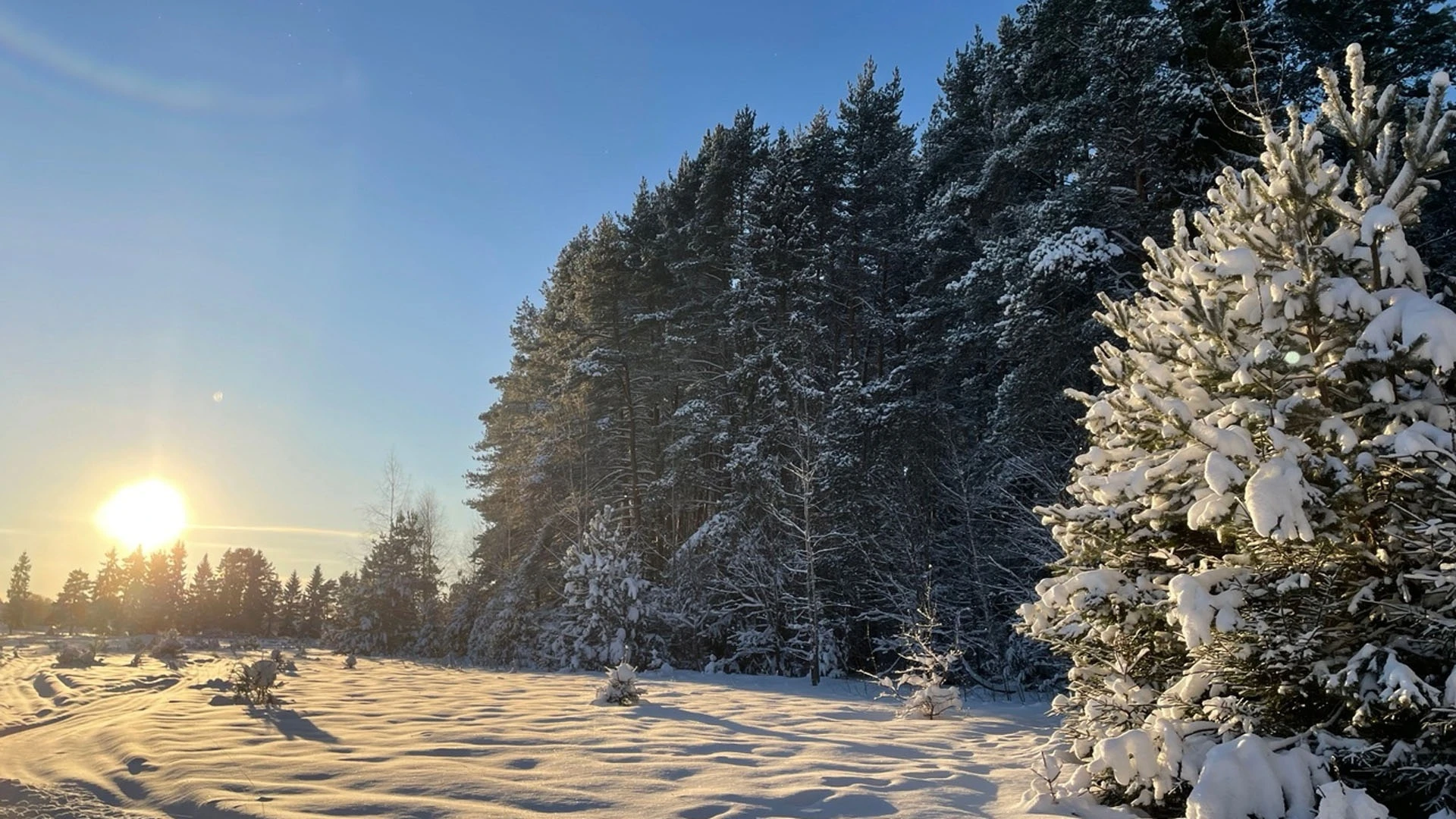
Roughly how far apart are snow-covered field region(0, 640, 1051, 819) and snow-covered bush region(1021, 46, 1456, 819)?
1318 millimetres

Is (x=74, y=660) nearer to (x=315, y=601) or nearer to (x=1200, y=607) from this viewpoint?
(x=1200, y=607)

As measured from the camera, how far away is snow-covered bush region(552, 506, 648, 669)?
21.2 metres

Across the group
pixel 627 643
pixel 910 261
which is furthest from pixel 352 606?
pixel 910 261

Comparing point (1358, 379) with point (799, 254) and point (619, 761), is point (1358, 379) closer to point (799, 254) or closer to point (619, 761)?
point (619, 761)

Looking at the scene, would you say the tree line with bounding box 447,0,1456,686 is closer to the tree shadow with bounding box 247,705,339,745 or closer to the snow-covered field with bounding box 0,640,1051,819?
the snow-covered field with bounding box 0,640,1051,819

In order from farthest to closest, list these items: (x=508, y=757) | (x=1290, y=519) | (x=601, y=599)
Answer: (x=601, y=599) → (x=508, y=757) → (x=1290, y=519)

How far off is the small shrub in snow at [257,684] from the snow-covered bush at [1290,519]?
10803mm

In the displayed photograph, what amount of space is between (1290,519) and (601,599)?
19.9m

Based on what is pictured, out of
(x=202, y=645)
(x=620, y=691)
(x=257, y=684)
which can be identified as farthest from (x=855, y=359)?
(x=202, y=645)

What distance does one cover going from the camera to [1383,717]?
11.2 ft

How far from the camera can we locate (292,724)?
8.71 m

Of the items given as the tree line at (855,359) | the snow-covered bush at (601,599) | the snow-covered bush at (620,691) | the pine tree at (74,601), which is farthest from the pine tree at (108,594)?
the snow-covered bush at (620,691)

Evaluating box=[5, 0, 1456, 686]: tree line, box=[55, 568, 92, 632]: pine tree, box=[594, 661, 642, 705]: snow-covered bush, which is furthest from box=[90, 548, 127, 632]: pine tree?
box=[594, 661, 642, 705]: snow-covered bush

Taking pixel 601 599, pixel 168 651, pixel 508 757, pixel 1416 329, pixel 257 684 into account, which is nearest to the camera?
pixel 1416 329
